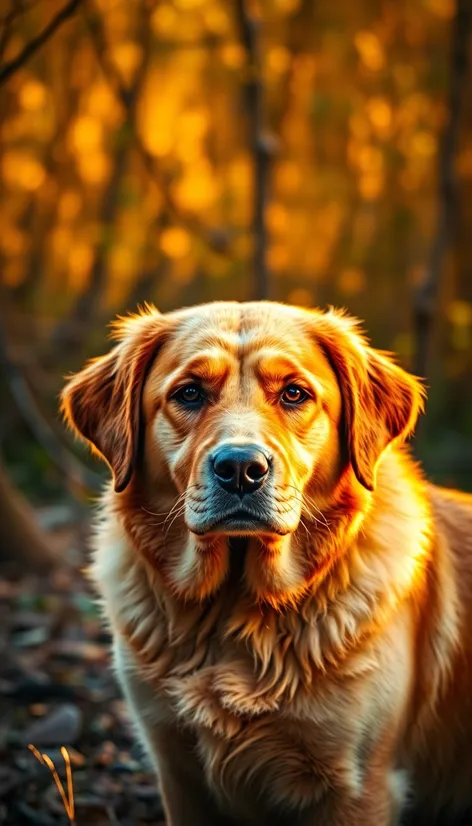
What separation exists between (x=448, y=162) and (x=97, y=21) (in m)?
2.71

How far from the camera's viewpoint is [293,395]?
3.03 m

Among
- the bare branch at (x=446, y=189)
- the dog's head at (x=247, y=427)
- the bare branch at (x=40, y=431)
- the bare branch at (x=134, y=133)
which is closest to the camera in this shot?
the dog's head at (x=247, y=427)

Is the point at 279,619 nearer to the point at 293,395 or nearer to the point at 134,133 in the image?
the point at 293,395

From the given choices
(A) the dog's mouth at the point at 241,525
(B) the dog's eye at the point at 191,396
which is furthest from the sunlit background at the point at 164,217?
(B) the dog's eye at the point at 191,396

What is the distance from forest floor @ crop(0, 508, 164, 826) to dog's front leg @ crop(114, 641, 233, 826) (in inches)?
18.4

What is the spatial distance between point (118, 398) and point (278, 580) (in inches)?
32.6

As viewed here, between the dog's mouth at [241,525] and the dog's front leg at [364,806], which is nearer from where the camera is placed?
the dog's mouth at [241,525]

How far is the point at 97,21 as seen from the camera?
272 inches

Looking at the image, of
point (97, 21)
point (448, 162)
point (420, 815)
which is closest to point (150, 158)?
point (97, 21)

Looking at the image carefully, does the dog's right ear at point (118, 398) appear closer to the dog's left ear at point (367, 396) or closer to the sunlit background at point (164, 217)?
the dog's left ear at point (367, 396)

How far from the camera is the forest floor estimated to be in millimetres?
3662

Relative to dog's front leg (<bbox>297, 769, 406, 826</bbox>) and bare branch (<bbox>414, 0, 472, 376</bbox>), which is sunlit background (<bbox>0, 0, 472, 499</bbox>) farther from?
dog's front leg (<bbox>297, 769, 406, 826</bbox>)

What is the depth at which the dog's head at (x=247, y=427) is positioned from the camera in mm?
2844

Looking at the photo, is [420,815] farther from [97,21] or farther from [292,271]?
[292,271]
